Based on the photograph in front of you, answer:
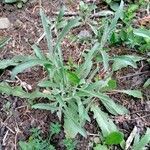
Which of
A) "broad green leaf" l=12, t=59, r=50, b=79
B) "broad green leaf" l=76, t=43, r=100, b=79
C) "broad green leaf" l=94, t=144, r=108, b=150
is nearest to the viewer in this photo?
"broad green leaf" l=12, t=59, r=50, b=79

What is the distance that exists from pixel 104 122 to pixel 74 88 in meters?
0.23

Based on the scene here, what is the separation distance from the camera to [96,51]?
83.8 inches

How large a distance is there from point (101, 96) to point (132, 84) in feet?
1.01

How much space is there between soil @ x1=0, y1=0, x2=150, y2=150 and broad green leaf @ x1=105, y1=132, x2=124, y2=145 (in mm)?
92

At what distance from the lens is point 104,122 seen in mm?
2078

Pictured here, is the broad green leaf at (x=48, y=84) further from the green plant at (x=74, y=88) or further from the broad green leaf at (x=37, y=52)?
the broad green leaf at (x=37, y=52)

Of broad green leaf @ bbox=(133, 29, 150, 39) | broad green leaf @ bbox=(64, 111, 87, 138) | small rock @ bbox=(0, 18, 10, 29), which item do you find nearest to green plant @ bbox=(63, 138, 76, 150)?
broad green leaf @ bbox=(64, 111, 87, 138)

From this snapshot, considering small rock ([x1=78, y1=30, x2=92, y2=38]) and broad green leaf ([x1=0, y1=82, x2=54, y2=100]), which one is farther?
small rock ([x1=78, y1=30, x2=92, y2=38])

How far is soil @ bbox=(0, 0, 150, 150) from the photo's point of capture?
208 centimetres

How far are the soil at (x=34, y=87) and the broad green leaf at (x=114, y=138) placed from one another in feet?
0.30

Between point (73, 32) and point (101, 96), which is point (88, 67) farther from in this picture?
point (73, 32)

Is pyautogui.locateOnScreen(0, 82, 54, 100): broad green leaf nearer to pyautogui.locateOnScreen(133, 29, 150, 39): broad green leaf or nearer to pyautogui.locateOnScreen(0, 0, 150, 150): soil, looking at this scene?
pyautogui.locateOnScreen(0, 0, 150, 150): soil

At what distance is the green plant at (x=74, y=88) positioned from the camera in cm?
198

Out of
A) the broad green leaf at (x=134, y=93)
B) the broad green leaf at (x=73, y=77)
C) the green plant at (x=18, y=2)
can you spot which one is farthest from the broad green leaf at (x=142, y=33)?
the green plant at (x=18, y=2)
